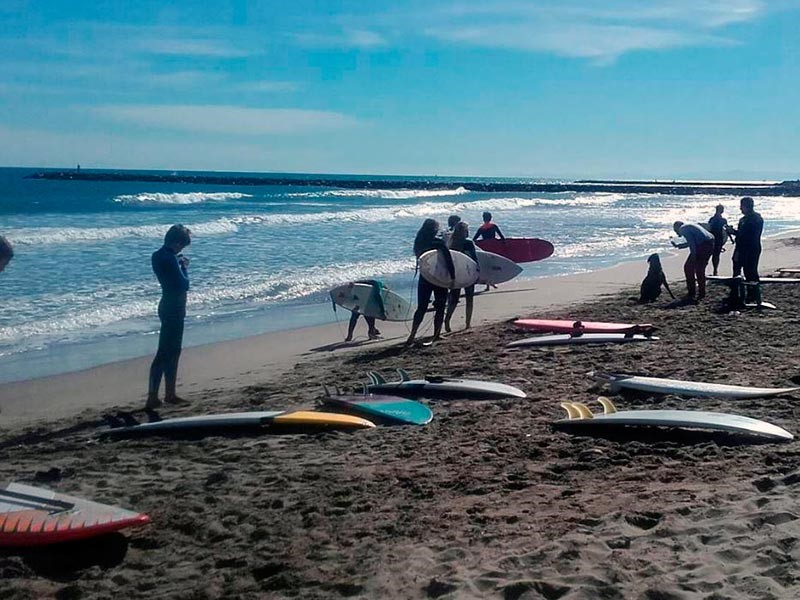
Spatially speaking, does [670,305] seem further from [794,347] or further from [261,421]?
[261,421]

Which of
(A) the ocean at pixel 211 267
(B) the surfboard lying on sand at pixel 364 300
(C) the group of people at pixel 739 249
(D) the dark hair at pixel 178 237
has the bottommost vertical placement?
(A) the ocean at pixel 211 267

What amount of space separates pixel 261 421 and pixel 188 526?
190 cm

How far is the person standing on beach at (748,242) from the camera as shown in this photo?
1176 cm

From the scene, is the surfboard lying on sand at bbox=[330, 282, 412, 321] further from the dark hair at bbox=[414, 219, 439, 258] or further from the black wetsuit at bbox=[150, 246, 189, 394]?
the black wetsuit at bbox=[150, 246, 189, 394]

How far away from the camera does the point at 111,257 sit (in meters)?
20.0

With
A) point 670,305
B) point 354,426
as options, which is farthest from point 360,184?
point 354,426

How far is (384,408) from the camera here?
6.60 metres

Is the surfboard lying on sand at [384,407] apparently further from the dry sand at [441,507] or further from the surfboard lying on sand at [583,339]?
the surfboard lying on sand at [583,339]

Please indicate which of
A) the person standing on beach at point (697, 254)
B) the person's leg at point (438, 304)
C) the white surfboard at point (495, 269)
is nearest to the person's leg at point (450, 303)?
the person's leg at point (438, 304)

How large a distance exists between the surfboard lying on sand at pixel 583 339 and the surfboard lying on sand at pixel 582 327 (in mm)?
176

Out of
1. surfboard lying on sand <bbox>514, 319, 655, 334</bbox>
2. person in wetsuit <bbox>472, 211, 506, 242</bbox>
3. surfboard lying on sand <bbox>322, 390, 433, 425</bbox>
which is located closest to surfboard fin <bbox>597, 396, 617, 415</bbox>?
surfboard lying on sand <bbox>322, 390, 433, 425</bbox>

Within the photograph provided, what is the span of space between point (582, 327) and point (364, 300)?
2.63m

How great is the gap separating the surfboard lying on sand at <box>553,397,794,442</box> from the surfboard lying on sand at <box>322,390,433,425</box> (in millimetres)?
990

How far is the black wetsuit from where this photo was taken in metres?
7.02
